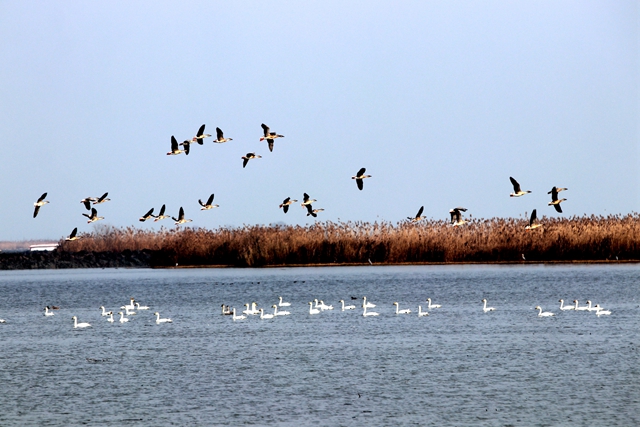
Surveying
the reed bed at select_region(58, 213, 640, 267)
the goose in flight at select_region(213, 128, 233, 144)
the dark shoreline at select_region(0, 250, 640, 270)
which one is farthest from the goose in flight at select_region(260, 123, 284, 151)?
the dark shoreline at select_region(0, 250, 640, 270)

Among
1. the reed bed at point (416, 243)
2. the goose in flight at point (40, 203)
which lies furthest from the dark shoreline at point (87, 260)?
the goose in flight at point (40, 203)

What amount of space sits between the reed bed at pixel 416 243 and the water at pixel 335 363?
308 inches

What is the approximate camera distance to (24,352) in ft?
76.5

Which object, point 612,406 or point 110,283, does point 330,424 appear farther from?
point 110,283

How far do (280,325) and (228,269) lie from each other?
2909cm

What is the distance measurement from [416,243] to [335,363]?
88.6 ft

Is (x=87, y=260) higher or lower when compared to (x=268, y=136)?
lower

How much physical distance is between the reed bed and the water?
308 inches

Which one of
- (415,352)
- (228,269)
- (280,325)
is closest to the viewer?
(415,352)

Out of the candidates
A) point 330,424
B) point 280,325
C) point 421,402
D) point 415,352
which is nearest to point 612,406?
point 421,402

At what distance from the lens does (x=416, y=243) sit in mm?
46875

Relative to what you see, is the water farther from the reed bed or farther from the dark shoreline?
the dark shoreline

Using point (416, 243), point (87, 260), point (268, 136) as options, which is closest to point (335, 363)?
point (268, 136)

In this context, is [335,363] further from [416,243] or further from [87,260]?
[87,260]
